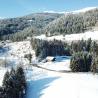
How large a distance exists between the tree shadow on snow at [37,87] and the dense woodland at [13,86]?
3773 millimetres

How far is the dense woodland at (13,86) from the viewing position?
101 meters

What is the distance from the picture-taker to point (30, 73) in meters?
150

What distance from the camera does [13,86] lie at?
341 feet

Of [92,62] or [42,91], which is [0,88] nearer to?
[42,91]

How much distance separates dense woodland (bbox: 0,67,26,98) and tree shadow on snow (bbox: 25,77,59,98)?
3773mm

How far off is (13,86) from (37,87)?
680 inches

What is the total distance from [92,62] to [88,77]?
1971 cm

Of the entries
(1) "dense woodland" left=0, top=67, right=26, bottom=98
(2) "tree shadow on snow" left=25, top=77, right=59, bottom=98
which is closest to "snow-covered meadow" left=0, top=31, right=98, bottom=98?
(2) "tree shadow on snow" left=25, top=77, right=59, bottom=98

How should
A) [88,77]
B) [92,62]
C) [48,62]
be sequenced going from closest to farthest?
1. [88,77]
2. [92,62]
3. [48,62]

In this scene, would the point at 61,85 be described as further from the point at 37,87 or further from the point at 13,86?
the point at 13,86

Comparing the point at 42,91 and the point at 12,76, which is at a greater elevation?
the point at 12,76

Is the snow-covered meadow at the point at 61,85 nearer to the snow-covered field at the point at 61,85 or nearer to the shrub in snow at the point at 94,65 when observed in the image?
the snow-covered field at the point at 61,85

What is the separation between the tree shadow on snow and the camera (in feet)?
361

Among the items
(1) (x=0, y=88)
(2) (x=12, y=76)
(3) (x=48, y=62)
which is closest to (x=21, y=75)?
(2) (x=12, y=76)
